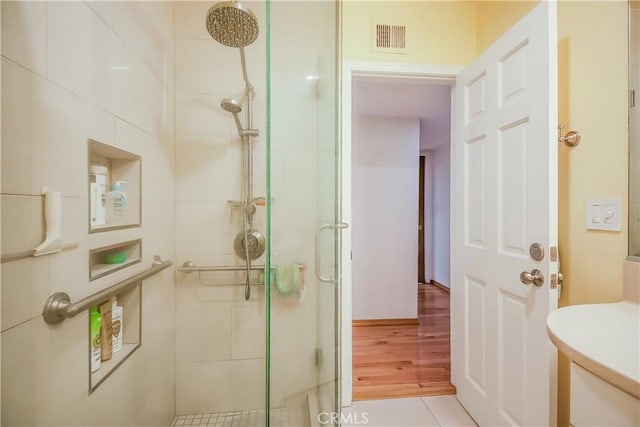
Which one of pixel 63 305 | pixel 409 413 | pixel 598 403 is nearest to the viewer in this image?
pixel 598 403

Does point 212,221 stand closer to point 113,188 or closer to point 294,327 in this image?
point 113,188

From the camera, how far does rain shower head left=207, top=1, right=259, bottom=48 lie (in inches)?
31.8

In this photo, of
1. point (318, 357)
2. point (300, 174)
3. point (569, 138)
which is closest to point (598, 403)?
point (318, 357)

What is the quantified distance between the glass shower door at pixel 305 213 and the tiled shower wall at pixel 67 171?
1.78ft

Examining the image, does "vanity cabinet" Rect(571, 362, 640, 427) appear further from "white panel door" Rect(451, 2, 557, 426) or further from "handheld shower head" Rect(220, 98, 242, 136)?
"handheld shower head" Rect(220, 98, 242, 136)

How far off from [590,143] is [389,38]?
1079 mm

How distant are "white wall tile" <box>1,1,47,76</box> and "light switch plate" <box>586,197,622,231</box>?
68.0 inches

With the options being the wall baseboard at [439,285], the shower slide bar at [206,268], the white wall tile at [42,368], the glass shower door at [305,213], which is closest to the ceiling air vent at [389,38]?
the glass shower door at [305,213]

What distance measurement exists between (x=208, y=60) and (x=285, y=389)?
1.55 metres

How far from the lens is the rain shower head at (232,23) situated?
807mm

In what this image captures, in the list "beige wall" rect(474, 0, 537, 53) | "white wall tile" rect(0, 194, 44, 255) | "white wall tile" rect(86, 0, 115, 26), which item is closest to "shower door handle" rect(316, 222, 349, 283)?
"white wall tile" rect(0, 194, 44, 255)

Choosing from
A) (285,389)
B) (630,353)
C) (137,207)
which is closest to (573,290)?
(630,353)

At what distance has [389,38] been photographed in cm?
141

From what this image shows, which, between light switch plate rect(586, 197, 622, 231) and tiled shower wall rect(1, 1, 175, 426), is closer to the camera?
tiled shower wall rect(1, 1, 175, 426)
